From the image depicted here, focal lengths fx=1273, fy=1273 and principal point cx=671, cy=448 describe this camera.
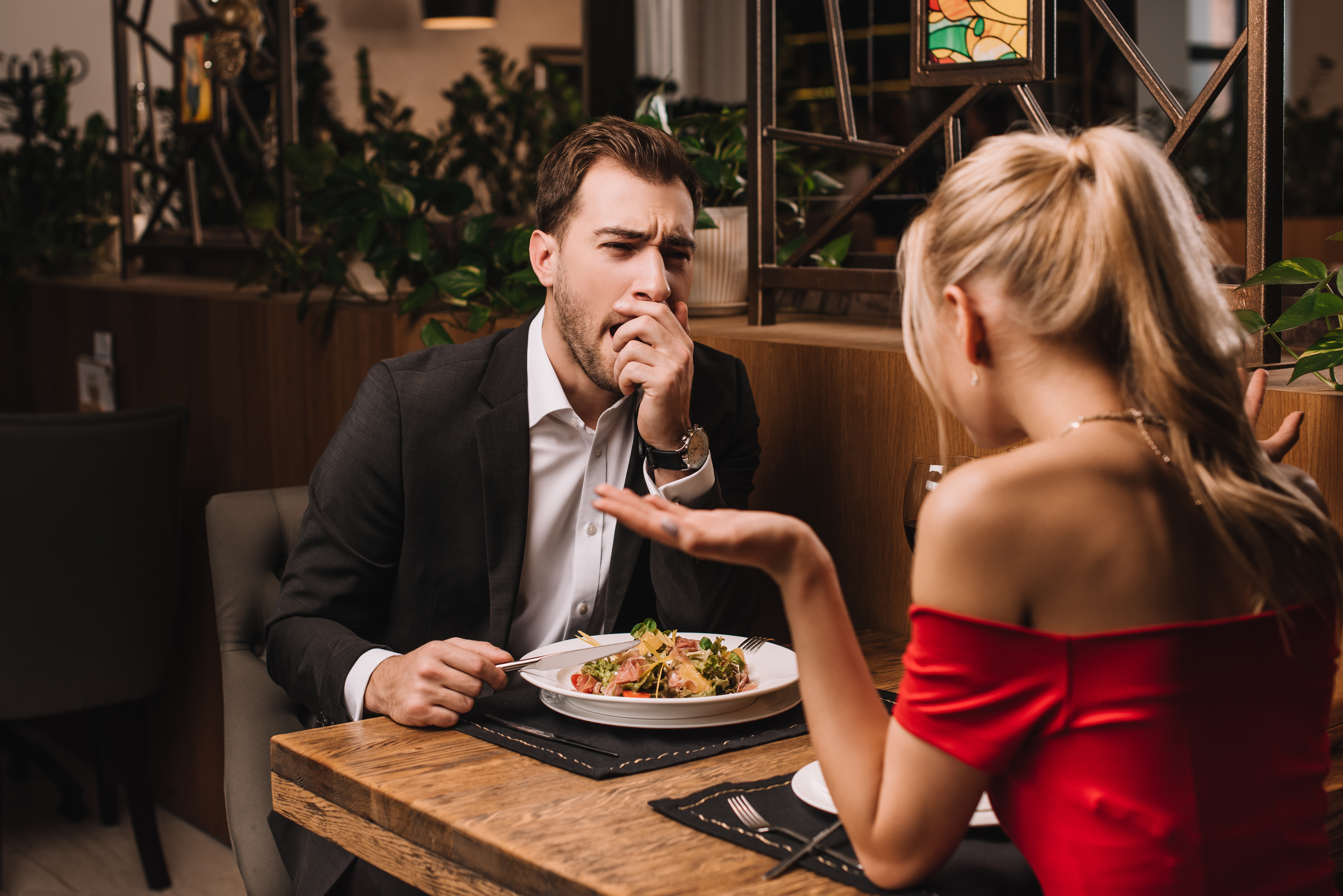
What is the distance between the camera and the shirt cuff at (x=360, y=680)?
142 cm

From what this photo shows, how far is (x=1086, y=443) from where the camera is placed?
2.80ft

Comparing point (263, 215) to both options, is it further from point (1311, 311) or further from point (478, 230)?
point (1311, 311)

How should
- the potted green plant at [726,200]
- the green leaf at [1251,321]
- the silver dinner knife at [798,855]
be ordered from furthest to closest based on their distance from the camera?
the potted green plant at [726,200]
the green leaf at [1251,321]
the silver dinner knife at [798,855]

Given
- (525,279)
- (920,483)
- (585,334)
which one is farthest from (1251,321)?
(525,279)

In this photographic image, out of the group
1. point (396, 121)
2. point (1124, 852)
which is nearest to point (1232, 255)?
point (396, 121)

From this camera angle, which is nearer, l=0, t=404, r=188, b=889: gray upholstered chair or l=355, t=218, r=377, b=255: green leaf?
l=355, t=218, r=377, b=255: green leaf

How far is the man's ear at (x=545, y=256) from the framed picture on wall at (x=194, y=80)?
6.66 ft

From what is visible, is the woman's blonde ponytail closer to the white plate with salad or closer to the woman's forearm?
the woman's forearm

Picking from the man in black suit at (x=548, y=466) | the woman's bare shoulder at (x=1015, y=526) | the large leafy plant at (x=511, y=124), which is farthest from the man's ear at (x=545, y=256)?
the large leafy plant at (x=511, y=124)

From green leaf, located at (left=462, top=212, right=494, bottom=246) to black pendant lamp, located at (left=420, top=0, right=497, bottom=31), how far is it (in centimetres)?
483

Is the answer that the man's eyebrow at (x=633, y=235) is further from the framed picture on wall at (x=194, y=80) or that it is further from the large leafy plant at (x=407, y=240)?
the framed picture on wall at (x=194, y=80)

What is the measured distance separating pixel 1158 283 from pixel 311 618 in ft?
3.70

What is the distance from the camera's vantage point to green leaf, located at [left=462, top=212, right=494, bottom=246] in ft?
7.77

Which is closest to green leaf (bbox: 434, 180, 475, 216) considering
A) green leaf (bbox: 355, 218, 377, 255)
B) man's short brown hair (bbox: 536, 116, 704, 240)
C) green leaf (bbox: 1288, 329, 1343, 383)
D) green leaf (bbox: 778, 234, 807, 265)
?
green leaf (bbox: 355, 218, 377, 255)
